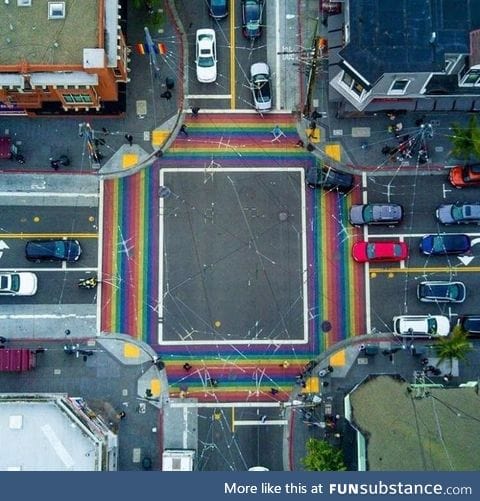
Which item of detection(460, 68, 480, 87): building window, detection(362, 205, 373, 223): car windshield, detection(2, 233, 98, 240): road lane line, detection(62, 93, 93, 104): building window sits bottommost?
detection(2, 233, 98, 240): road lane line

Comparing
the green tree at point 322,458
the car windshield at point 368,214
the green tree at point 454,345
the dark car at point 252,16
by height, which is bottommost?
the green tree at point 322,458

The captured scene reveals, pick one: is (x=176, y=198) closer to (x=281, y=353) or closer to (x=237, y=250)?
(x=237, y=250)

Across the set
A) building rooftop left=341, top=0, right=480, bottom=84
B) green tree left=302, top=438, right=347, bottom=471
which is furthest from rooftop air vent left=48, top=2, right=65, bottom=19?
green tree left=302, top=438, right=347, bottom=471

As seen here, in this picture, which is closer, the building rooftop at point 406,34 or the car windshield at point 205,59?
the building rooftop at point 406,34

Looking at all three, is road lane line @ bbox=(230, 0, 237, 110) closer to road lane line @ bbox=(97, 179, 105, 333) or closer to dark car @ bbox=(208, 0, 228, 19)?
dark car @ bbox=(208, 0, 228, 19)

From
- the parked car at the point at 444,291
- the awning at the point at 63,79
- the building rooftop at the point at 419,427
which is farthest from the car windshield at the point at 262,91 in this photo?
the building rooftop at the point at 419,427

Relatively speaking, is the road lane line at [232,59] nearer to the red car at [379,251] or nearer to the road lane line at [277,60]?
the road lane line at [277,60]
